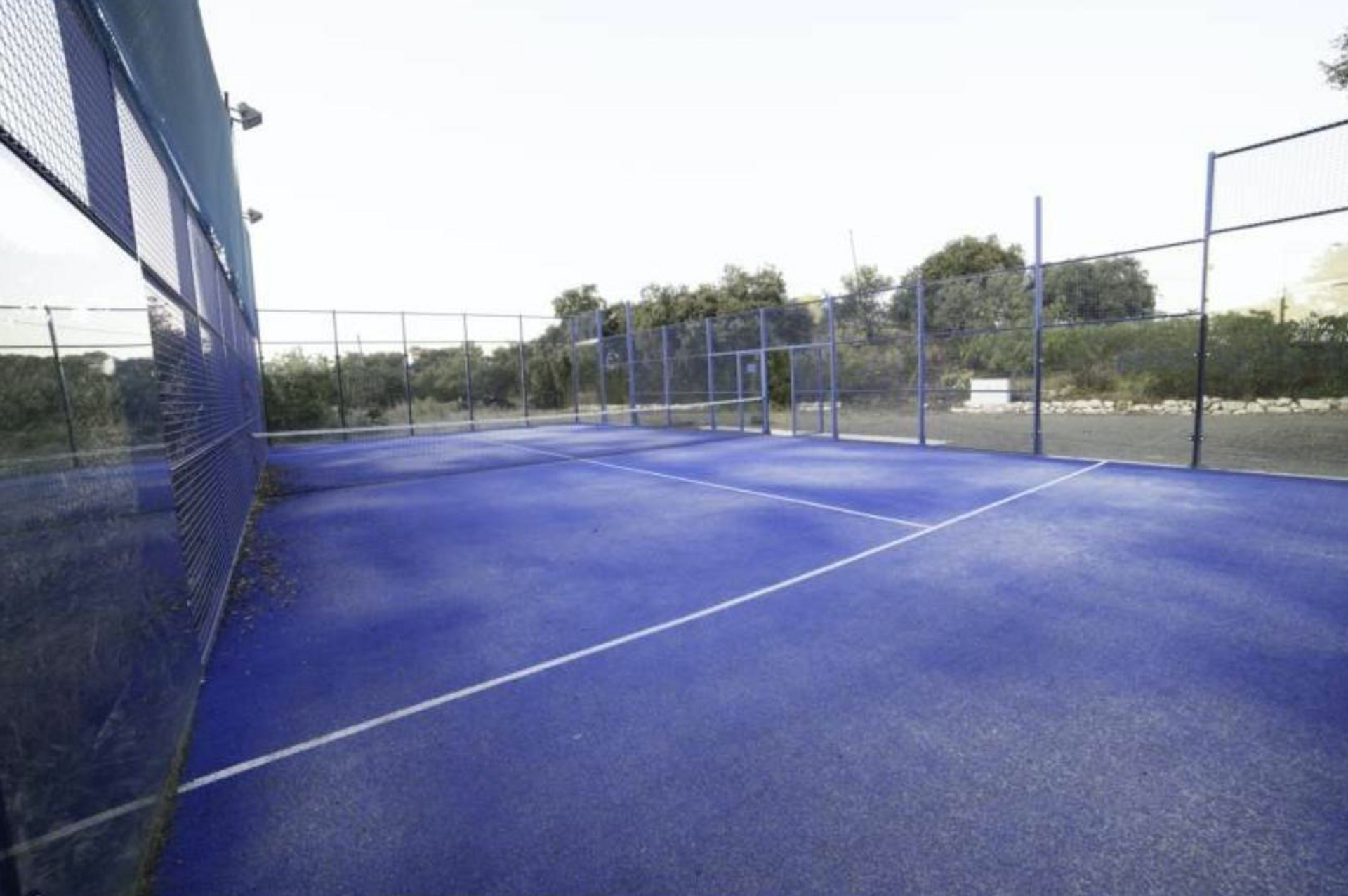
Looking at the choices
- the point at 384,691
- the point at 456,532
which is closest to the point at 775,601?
the point at 384,691

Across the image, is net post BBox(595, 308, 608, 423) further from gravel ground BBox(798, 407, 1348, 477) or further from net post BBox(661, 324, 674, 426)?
gravel ground BBox(798, 407, 1348, 477)

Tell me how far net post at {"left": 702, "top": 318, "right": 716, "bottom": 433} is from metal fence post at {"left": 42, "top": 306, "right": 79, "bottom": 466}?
15.7m

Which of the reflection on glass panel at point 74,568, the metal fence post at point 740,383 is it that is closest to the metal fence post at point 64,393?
the reflection on glass panel at point 74,568

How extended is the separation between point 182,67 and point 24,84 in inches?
157

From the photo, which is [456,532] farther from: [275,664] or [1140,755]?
[1140,755]

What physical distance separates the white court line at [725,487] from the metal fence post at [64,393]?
6.21 m

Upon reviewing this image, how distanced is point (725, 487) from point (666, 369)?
10739 millimetres

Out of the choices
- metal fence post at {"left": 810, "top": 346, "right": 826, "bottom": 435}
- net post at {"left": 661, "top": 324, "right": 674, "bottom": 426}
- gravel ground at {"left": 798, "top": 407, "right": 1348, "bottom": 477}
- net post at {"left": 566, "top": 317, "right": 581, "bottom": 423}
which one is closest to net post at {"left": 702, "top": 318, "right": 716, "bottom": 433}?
net post at {"left": 661, "top": 324, "right": 674, "bottom": 426}

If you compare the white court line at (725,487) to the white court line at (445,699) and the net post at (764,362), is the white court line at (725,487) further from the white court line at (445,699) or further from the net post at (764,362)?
the net post at (764,362)

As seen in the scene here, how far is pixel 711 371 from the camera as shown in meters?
17.9

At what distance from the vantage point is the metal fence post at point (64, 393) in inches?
77.0

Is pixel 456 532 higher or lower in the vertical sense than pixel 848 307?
lower

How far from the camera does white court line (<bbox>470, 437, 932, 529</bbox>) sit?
22.4 feet

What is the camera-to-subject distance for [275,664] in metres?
3.70
